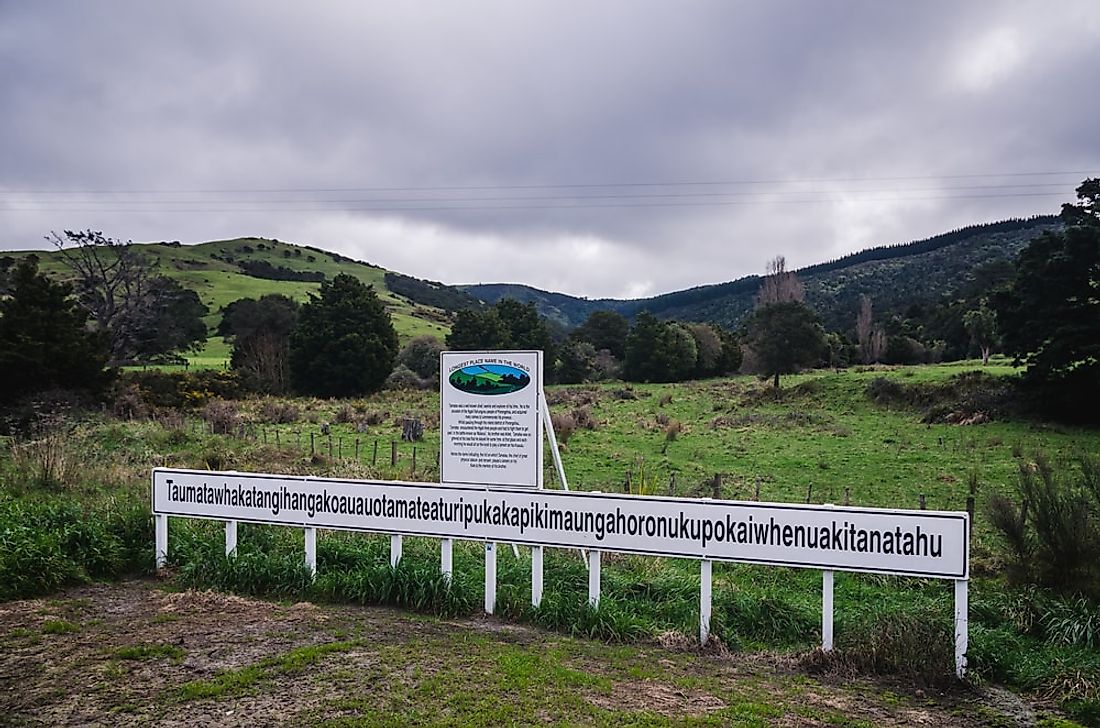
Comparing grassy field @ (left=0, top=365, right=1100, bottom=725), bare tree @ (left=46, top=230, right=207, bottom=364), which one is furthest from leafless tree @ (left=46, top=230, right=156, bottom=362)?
grassy field @ (left=0, top=365, right=1100, bottom=725)

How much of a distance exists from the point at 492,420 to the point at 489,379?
41 centimetres

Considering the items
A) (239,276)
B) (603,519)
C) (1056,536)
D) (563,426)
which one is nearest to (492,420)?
(603,519)

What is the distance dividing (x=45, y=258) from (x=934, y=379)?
268 feet

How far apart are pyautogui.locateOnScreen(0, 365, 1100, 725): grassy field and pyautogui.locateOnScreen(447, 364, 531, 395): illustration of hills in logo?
1.79 meters

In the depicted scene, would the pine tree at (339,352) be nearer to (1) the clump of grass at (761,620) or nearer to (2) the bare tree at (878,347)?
(2) the bare tree at (878,347)

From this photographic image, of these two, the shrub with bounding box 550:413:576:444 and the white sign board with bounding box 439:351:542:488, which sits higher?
the white sign board with bounding box 439:351:542:488

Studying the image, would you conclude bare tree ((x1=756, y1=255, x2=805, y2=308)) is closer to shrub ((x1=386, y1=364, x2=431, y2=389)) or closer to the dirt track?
shrub ((x1=386, y1=364, x2=431, y2=389))

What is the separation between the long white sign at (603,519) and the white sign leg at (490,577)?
0.09 meters

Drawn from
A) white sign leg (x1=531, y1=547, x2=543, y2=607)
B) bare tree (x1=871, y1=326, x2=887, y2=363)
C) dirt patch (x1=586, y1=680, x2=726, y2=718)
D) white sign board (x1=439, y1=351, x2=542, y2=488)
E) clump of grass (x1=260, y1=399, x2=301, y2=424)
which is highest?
bare tree (x1=871, y1=326, x2=887, y2=363)

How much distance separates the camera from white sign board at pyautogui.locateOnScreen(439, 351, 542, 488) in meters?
8.25

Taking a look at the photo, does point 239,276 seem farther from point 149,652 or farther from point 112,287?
point 149,652

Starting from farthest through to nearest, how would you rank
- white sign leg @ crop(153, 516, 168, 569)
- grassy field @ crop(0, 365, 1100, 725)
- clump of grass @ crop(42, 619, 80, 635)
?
white sign leg @ crop(153, 516, 168, 569) < clump of grass @ crop(42, 619, 80, 635) < grassy field @ crop(0, 365, 1100, 725)

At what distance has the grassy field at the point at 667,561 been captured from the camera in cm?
648

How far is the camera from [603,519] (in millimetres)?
7246
